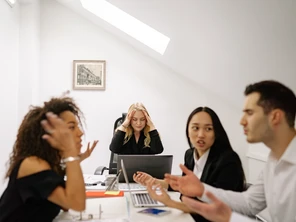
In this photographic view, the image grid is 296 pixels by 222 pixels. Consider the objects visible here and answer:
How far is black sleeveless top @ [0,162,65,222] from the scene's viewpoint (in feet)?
3.73

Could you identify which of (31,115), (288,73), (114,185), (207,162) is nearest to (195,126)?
(207,162)

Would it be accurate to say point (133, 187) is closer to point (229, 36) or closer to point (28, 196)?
point (28, 196)

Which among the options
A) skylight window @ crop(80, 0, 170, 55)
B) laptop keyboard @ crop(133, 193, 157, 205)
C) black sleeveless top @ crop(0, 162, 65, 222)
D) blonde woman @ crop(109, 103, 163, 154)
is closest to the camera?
black sleeveless top @ crop(0, 162, 65, 222)

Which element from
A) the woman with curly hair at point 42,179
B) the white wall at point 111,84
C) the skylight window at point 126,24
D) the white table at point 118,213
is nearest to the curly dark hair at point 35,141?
the woman with curly hair at point 42,179

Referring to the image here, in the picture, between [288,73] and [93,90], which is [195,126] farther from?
[93,90]

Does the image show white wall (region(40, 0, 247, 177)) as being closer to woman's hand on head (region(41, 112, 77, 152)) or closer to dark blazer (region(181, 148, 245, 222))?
dark blazer (region(181, 148, 245, 222))

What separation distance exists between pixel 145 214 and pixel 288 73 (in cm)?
163

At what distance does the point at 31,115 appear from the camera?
4.35ft

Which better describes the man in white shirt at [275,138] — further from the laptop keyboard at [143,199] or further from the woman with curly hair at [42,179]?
the woman with curly hair at [42,179]

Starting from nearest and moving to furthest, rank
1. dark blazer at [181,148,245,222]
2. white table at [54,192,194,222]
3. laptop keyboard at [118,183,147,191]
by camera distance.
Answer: white table at [54,192,194,222], dark blazer at [181,148,245,222], laptop keyboard at [118,183,147,191]

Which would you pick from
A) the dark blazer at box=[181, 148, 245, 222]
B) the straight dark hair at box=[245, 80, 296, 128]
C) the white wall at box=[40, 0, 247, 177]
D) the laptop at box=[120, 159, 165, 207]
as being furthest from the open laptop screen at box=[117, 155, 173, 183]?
the white wall at box=[40, 0, 247, 177]

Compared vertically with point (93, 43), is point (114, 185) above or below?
below

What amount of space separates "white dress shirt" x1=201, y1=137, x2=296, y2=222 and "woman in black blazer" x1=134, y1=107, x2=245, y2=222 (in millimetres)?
103

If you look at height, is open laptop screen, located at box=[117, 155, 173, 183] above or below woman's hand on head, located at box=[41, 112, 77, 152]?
below
